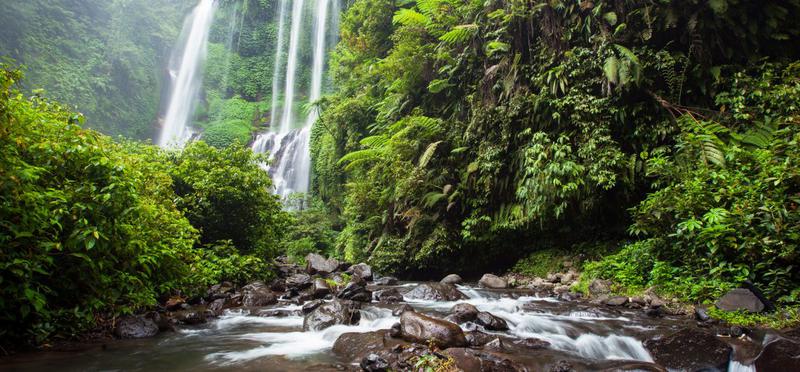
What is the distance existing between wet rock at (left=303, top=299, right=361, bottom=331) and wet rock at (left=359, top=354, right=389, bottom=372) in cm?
199

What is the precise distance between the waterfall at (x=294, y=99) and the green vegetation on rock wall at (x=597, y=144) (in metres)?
10.2

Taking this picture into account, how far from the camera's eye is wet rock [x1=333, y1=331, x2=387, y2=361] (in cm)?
468

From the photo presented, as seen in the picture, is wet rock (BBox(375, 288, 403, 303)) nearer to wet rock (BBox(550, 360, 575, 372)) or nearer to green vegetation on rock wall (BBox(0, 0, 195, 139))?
wet rock (BBox(550, 360, 575, 372))

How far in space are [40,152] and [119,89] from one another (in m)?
34.3

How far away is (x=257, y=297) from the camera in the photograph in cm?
814

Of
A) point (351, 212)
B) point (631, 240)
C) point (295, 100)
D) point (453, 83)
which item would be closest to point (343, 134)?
point (351, 212)

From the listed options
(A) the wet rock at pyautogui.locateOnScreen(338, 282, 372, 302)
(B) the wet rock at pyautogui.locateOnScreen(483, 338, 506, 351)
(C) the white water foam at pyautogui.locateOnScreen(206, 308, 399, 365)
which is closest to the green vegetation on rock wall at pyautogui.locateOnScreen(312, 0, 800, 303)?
(A) the wet rock at pyautogui.locateOnScreen(338, 282, 372, 302)

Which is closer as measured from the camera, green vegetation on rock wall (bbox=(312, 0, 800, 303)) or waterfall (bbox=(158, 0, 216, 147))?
green vegetation on rock wall (bbox=(312, 0, 800, 303))

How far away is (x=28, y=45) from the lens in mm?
27844

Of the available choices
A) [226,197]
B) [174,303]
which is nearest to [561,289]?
[174,303]

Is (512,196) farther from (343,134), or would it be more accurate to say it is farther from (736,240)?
(343,134)

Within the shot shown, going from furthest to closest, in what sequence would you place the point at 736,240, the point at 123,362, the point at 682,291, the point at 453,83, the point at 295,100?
the point at 295,100 → the point at 453,83 → the point at 682,291 → the point at 736,240 → the point at 123,362

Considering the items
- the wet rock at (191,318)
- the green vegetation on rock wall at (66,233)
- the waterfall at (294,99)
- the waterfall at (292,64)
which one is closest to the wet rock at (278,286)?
the green vegetation on rock wall at (66,233)

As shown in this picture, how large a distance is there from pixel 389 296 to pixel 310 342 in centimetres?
321
